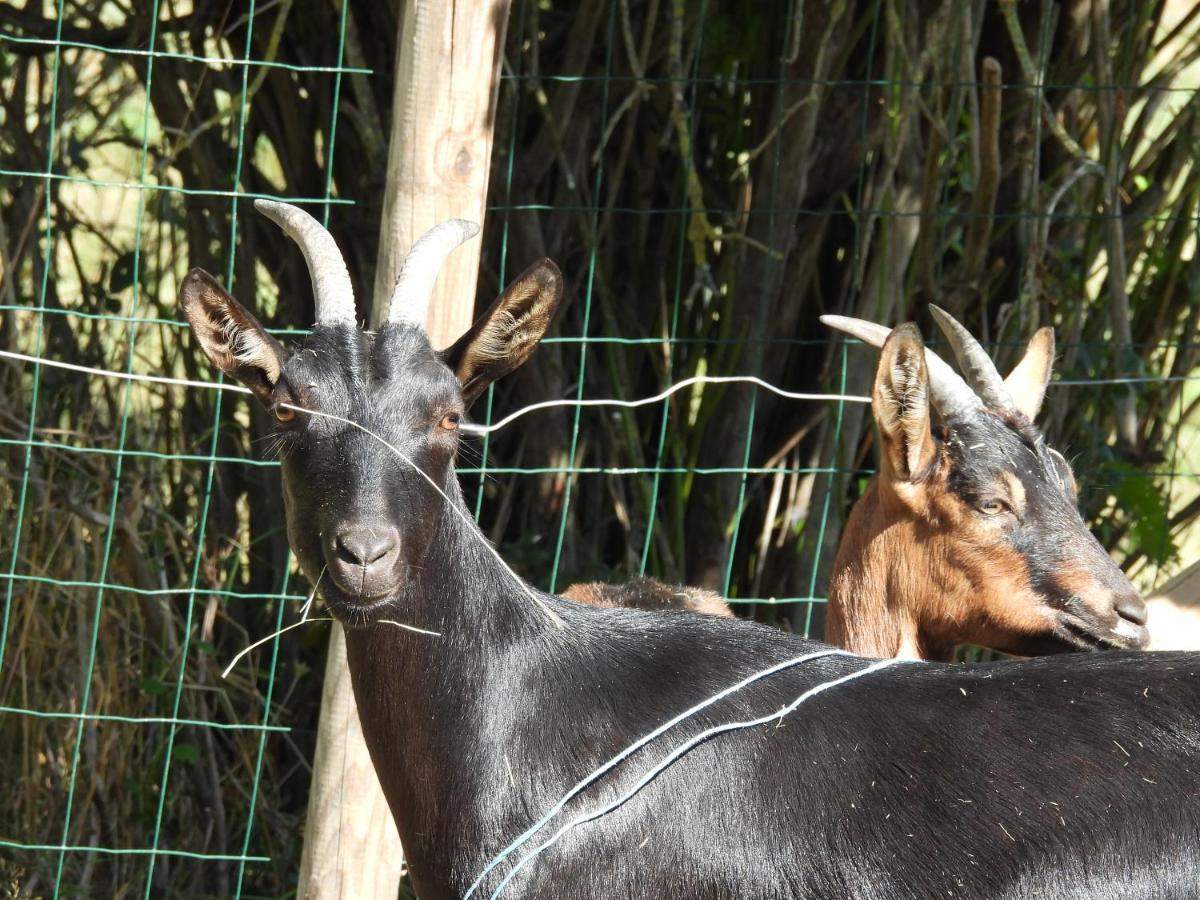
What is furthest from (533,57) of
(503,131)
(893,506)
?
(893,506)

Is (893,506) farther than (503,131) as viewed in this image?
No

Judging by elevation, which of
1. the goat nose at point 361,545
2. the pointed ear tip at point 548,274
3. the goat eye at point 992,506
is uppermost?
the pointed ear tip at point 548,274

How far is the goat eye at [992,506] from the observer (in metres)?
3.98

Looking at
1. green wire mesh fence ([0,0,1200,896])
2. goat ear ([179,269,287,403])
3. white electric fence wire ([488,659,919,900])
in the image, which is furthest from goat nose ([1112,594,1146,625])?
goat ear ([179,269,287,403])

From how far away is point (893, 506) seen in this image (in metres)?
4.14

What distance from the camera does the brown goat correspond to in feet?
12.7

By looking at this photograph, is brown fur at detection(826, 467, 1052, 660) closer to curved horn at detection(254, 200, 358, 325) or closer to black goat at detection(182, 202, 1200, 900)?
black goat at detection(182, 202, 1200, 900)

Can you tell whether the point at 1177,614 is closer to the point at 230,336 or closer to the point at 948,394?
the point at 948,394

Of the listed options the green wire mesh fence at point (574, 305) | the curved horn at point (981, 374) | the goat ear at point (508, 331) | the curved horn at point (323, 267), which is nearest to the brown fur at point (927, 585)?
the curved horn at point (981, 374)

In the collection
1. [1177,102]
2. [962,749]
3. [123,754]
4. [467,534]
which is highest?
[1177,102]

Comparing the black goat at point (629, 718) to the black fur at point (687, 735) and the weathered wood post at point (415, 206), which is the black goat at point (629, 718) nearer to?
the black fur at point (687, 735)

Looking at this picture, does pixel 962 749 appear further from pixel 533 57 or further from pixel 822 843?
pixel 533 57

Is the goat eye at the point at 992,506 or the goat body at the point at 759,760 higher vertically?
the goat eye at the point at 992,506

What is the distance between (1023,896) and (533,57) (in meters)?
3.76
